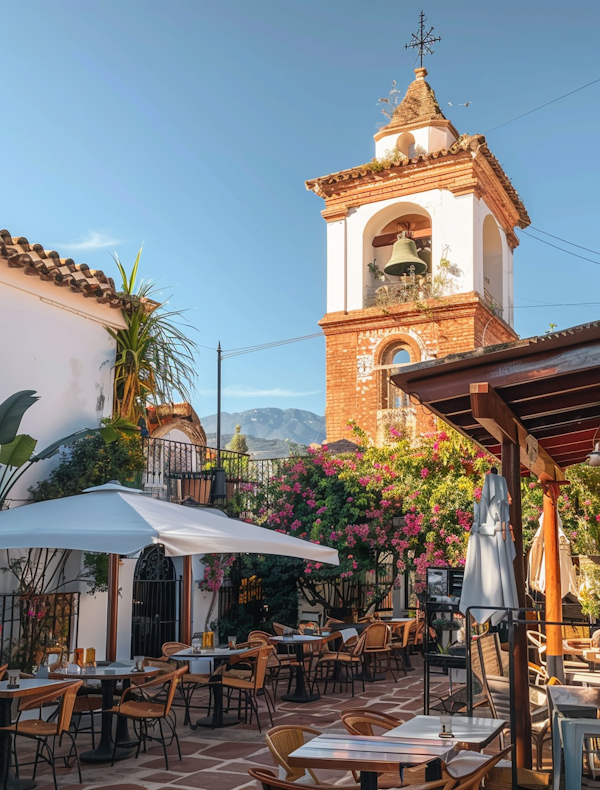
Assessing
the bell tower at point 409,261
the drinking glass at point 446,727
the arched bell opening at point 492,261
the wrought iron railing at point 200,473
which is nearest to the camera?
the drinking glass at point 446,727

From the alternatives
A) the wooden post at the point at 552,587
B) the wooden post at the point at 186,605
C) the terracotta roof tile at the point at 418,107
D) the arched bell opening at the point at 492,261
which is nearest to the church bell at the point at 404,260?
the arched bell opening at the point at 492,261

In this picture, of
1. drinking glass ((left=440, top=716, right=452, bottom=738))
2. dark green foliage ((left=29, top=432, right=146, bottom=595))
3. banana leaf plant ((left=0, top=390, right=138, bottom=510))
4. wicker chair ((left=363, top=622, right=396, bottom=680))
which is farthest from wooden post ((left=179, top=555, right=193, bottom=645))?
drinking glass ((left=440, top=716, right=452, bottom=738))

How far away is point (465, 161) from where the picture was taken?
62.9ft

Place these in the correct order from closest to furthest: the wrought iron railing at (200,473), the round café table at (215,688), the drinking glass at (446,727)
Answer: the drinking glass at (446,727)
the round café table at (215,688)
the wrought iron railing at (200,473)

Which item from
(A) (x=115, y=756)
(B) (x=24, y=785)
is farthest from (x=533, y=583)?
(B) (x=24, y=785)

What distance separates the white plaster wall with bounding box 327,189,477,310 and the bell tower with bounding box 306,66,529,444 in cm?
3

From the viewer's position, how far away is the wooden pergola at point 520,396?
4926 millimetres

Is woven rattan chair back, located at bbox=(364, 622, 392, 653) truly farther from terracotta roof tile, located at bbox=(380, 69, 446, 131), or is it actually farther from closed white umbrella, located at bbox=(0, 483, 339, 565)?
terracotta roof tile, located at bbox=(380, 69, 446, 131)

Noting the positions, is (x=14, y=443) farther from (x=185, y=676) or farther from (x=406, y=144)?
(x=406, y=144)

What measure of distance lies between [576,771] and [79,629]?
782 centimetres

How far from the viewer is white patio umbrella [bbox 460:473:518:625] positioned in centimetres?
557

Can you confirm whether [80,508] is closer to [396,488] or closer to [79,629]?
[79,629]

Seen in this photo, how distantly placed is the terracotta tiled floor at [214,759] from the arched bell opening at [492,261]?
13157 millimetres

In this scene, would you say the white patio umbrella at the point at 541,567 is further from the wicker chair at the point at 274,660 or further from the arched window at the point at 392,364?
the arched window at the point at 392,364
